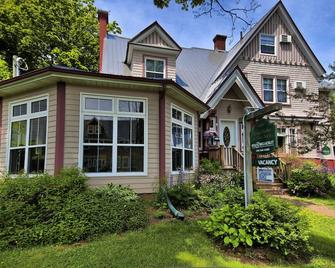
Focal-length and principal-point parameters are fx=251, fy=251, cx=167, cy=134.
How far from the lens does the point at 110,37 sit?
1552cm

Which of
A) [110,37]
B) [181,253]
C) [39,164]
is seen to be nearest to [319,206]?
[181,253]

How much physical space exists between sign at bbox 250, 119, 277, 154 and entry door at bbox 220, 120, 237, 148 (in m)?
8.09

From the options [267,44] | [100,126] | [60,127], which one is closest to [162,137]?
[100,126]

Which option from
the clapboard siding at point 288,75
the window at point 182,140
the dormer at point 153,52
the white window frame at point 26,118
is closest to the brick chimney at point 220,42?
the clapboard siding at point 288,75

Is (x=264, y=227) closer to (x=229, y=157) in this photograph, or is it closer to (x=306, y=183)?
(x=306, y=183)

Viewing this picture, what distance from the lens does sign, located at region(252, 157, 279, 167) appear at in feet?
14.4

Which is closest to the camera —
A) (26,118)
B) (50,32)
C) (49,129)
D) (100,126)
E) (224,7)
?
(224,7)

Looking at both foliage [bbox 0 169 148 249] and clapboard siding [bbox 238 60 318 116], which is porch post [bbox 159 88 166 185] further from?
clapboard siding [bbox 238 60 318 116]

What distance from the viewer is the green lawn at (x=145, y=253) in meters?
3.75

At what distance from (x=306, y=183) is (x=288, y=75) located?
828 cm

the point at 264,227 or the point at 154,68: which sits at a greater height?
the point at 154,68

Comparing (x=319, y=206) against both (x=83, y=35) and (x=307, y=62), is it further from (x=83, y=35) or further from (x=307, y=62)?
(x=83, y=35)

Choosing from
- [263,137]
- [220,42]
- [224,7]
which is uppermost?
[220,42]

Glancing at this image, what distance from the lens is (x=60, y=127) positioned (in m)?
6.82
